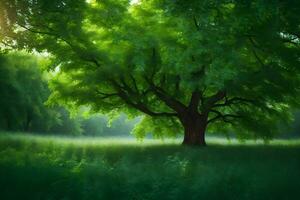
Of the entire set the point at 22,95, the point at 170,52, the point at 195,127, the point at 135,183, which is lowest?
the point at 135,183

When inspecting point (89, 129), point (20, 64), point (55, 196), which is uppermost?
point (20, 64)

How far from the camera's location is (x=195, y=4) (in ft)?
50.1

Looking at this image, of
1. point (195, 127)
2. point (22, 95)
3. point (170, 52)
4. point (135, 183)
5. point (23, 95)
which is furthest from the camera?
point (23, 95)

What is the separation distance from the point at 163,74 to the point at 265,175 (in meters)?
14.3

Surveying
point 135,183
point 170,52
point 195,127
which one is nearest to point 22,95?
point 195,127

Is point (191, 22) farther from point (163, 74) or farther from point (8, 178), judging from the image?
point (8, 178)

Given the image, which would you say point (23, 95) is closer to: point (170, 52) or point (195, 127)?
point (195, 127)

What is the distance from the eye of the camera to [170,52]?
20.5 meters

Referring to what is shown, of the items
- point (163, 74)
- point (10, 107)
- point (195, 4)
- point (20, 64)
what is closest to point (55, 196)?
point (195, 4)

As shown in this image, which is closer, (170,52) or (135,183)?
(135,183)

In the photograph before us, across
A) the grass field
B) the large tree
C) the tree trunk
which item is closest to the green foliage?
the large tree

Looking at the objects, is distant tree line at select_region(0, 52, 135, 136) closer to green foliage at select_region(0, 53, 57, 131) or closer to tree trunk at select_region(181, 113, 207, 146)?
green foliage at select_region(0, 53, 57, 131)

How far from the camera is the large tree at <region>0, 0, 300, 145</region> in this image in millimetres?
17188

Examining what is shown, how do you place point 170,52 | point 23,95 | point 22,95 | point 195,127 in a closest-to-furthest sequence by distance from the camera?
point 170,52 < point 195,127 < point 22,95 < point 23,95
